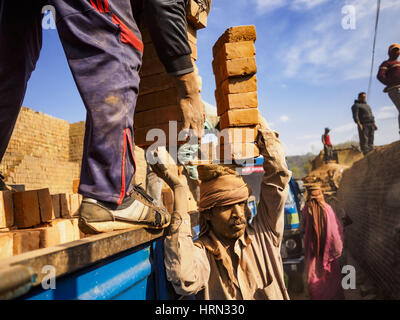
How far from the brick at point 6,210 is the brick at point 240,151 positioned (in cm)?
168

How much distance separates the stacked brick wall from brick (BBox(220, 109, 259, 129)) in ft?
16.0

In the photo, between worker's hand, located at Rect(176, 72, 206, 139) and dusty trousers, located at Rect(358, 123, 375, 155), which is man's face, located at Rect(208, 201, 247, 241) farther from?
dusty trousers, located at Rect(358, 123, 375, 155)

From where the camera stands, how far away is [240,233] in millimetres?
1949

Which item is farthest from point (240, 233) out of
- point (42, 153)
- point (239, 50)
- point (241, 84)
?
point (42, 153)

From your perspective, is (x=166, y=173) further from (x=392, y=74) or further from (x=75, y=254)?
(x=392, y=74)

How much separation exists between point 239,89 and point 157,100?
82 cm

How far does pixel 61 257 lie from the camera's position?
79 cm

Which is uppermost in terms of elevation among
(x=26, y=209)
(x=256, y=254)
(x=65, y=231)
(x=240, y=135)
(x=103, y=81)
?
(x=103, y=81)

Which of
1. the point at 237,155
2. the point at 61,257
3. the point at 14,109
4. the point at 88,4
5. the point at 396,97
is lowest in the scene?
the point at 61,257

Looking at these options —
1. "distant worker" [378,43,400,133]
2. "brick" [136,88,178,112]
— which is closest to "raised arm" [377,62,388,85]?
"distant worker" [378,43,400,133]

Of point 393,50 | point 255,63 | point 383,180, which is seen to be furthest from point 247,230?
point 393,50

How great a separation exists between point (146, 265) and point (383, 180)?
721 cm

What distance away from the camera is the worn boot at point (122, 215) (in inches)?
43.0

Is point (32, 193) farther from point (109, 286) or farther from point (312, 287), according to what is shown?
point (312, 287)
